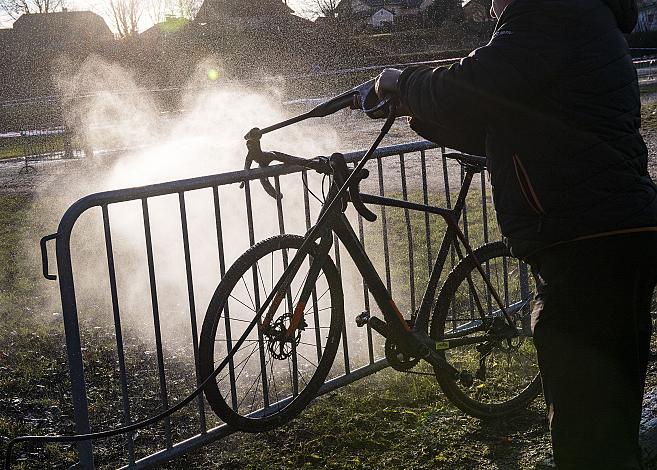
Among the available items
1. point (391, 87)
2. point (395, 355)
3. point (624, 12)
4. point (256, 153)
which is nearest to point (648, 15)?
point (395, 355)

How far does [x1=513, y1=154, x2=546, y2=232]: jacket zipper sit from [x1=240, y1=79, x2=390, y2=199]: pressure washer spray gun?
64 cm

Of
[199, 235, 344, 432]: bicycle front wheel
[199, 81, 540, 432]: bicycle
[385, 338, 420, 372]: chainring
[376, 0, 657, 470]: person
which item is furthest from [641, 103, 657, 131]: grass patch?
[376, 0, 657, 470]: person

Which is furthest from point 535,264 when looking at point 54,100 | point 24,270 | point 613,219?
point 54,100

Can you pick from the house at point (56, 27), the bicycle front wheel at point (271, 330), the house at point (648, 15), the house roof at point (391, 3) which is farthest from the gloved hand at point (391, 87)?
the house at point (56, 27)

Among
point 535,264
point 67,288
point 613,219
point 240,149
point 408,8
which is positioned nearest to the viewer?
point 613,219

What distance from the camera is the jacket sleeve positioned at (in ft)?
8.50

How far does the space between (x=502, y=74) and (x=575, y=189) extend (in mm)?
419

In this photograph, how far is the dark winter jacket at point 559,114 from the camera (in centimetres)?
261

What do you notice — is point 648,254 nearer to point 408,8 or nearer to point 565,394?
point 565,394

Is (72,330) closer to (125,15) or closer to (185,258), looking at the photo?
(185,258)

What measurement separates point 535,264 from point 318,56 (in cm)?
4263

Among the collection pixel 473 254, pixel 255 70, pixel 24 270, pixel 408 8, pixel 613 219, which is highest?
pixel 408 8

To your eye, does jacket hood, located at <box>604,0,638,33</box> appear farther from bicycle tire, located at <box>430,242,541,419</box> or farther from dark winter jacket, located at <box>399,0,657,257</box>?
bicycle tire, located at <box>430,242,541,419</box>

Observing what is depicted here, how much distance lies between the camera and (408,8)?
232 feet
